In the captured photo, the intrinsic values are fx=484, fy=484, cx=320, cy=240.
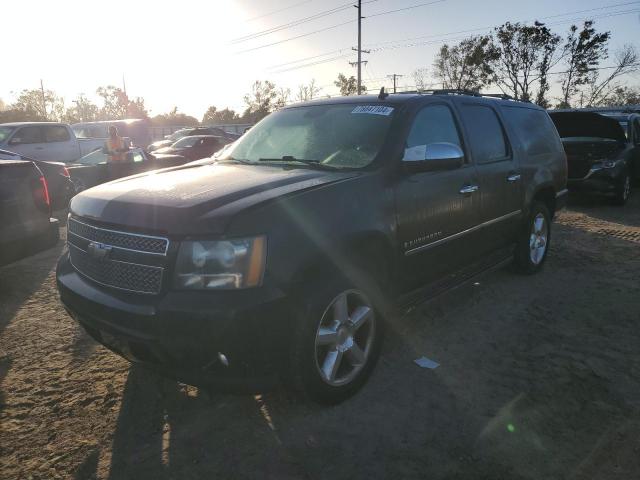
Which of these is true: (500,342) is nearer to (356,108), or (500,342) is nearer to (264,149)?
(356,108)

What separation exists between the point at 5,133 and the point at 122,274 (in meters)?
11.6

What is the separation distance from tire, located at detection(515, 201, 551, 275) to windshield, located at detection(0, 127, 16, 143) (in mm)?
11778

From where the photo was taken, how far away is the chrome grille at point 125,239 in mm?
2369

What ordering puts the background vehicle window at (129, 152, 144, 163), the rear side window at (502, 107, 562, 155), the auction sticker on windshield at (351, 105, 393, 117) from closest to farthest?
the auction sticker on windshield at (351, 105, 393, 117)
the rear side window at (502, 107, 562, 155)
the background vehicle window at (129, 152, 144, 163)

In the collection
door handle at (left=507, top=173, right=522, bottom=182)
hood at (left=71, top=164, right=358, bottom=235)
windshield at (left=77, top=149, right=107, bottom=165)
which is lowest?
windshield at (left=77, top=149, right=107, bottom=165)

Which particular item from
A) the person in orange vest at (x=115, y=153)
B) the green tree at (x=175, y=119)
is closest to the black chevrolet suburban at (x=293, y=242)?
the person in orange vest at (x=115, y=153)

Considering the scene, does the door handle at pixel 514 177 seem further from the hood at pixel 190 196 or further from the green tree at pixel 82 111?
the green tree at pixel 82 111

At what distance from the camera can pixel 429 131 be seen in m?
3.56

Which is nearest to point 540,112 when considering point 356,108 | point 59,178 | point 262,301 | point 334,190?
point 356,108

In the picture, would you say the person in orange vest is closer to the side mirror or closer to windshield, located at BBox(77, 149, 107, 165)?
windshield, located at BBox(77, 149, 107, 165)

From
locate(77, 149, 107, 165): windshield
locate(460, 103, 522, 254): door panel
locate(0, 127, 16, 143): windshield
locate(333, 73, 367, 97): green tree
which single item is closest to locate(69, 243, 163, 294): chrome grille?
locate(460, 103, 522, 254): door panel

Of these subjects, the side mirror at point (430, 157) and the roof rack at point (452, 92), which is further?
the roof rack at point (452, 92)

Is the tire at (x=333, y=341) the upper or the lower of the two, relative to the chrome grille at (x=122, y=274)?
lower

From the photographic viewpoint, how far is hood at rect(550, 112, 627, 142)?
384 inches
